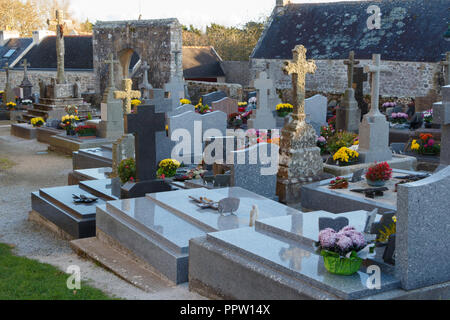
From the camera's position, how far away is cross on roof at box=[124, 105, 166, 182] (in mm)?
9578

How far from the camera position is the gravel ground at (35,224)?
6727 mm

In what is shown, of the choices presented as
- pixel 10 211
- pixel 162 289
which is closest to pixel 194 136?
pixel 10 211

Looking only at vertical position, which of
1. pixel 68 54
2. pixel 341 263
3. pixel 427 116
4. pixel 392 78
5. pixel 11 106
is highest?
pixel 68 54

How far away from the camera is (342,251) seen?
5180mm

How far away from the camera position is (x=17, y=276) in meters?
7.05

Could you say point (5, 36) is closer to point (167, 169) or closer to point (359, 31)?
point (359, 31)

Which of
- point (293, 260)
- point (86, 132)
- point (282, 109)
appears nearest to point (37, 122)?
point (86, 132)

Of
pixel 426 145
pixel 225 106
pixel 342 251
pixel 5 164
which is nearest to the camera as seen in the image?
pixel 342 251

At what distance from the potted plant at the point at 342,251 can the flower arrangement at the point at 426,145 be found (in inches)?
325

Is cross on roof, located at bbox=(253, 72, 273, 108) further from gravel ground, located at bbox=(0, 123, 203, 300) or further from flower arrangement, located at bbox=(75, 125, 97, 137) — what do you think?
flower arrangement, located at bbox=(75, 125, 97, 137)

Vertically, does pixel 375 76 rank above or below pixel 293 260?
above

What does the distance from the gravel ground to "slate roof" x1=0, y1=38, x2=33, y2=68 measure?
1984 centimetres

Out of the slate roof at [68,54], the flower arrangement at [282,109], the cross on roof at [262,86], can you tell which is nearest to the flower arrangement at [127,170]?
the cross on roof at [262,86]

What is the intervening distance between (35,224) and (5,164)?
619cm
